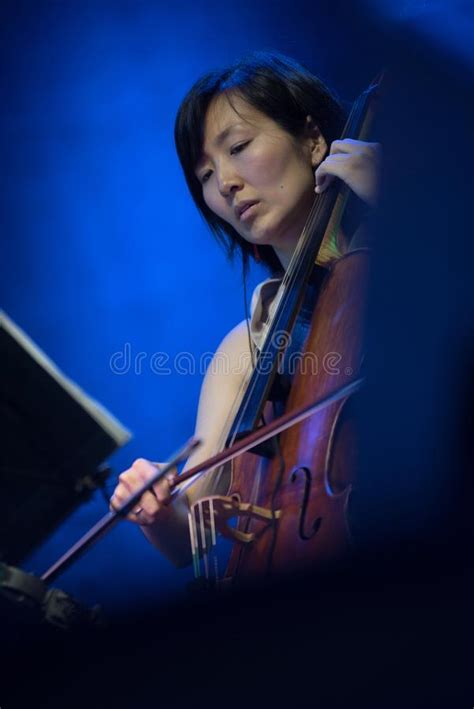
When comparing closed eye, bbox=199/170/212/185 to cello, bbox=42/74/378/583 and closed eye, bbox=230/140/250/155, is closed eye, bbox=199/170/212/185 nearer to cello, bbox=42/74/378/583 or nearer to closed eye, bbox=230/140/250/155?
closed eye, bbox=230/140/250/155

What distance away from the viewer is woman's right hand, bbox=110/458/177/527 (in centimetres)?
113

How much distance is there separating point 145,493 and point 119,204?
2.23 feet

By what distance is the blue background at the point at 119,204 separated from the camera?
5.20ft

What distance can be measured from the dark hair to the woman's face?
15 millimetres

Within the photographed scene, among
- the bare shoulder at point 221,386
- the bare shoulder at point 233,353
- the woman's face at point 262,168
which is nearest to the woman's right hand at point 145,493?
the bare shoulder at point 221,386

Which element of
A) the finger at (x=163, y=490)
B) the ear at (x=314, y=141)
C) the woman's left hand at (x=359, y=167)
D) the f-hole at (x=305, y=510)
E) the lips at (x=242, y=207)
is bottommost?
the f-hole at (x=305, y=510)

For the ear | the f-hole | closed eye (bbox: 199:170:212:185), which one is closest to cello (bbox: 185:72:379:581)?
the f-hole

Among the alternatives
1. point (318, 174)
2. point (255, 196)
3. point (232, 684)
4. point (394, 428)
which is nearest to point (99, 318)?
point (255, 196)

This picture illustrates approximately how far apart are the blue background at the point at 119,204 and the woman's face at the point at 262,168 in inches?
6.8

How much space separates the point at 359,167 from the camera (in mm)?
1267

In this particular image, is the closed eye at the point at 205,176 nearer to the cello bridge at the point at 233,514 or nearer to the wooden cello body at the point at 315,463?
the wooden cello body at the point at 315,463

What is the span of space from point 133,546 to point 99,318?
45 cm

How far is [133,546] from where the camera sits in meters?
1.60

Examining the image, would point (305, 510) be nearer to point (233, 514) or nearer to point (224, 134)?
point (233, 514)
